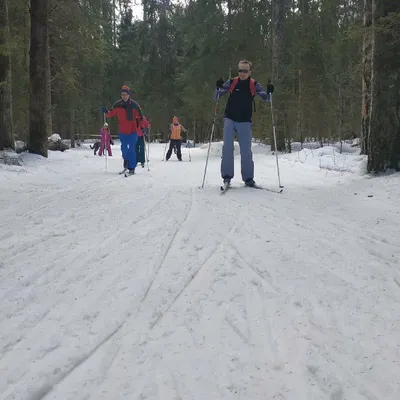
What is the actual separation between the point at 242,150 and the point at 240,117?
62cm

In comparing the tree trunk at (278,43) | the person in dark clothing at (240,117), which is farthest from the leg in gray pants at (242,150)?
the tree trunk at (278,43)

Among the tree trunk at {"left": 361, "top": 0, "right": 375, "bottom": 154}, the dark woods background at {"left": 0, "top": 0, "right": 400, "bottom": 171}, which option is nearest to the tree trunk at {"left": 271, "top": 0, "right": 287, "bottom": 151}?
the dark woods background at {"left": 0, "top": 0, "right": 400, "bottom": 171}

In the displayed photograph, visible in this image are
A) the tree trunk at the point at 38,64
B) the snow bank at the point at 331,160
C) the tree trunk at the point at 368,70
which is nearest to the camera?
the tree trunk at the point at 368,70

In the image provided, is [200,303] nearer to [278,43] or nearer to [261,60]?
[278,43]

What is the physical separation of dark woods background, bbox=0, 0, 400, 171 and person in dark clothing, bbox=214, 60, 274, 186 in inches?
80.3

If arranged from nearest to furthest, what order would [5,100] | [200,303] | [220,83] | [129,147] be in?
[200,303] → [220,83] → [129,147] → [5,100]

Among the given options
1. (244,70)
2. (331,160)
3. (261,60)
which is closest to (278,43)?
(261,60)

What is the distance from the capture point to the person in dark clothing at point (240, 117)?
292 inches

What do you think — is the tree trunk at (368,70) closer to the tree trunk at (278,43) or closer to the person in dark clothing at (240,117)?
the person in dark clothing at (240,117)

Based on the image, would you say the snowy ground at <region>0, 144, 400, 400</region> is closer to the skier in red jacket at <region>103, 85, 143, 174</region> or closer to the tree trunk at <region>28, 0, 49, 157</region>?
the skier in red jacket at <region>103, 85, 143, 174</region>

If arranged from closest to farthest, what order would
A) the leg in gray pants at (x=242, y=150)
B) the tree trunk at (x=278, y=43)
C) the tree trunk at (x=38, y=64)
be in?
1. the leg in gray pants at (x=242, y=150)
2. the tree trunk at (x=38, y=64)
3. the tree trunk at (x=278, y=43)

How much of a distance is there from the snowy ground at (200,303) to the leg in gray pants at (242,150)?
2.04 meters

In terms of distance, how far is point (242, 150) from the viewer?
7551 mm

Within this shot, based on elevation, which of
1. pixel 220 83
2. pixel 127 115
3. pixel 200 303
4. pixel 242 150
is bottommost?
pixel 200 303
